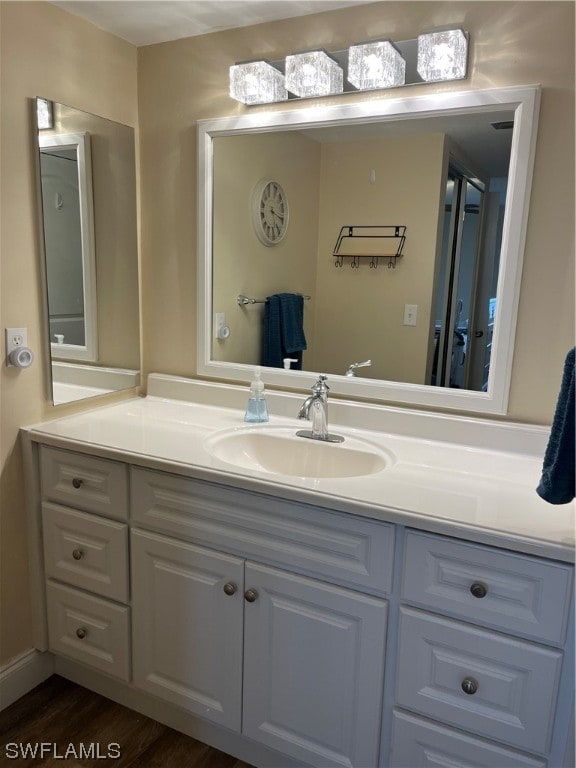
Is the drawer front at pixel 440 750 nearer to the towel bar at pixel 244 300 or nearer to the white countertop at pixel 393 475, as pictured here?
the white countertop at pixel 393 475

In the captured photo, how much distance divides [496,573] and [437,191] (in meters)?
1.05

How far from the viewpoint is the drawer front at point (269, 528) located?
51.3 inches

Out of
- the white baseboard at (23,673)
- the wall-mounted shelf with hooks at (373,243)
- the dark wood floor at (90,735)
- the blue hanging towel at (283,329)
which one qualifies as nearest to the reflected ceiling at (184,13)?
the wall-mounted shelf with hooks at (373,243)

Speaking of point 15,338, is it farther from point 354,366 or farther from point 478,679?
point 478,679

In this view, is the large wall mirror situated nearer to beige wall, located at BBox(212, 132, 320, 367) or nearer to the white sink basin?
beige wall, located at BBox(212, 132, 320, 367)

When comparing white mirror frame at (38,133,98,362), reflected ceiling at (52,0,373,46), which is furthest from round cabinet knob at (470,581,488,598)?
reflected ceiling at (52,0,373,46)

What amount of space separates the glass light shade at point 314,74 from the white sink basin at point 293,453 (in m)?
1.03

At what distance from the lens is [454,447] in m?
1.67

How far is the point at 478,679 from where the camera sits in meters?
1.23

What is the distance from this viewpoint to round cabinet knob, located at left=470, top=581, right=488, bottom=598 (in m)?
1.19

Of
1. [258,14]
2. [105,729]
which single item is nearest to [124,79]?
[258,14]

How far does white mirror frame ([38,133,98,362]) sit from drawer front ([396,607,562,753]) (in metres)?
1.30

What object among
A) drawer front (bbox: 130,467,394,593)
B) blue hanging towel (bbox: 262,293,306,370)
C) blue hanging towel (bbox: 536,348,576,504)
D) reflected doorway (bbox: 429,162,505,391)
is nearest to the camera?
blue hanging towel (bbox: 536,348,576,504)

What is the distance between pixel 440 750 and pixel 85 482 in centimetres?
114
